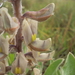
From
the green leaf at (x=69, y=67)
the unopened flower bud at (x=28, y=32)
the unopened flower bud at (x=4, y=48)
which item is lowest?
the green leaf at (x=69, y=67)

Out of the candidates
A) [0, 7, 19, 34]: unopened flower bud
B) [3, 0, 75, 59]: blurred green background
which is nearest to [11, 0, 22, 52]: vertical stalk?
[0, 7, 19, 34]: unopened flower bud

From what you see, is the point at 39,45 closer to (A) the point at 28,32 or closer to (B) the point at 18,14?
(A) the point at 28,32

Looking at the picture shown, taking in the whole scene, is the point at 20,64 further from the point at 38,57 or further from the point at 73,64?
the point at 73,64

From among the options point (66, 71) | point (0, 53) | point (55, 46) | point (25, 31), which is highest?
point (25, 31)

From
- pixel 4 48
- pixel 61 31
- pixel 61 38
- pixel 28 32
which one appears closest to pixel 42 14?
pixel 28 32

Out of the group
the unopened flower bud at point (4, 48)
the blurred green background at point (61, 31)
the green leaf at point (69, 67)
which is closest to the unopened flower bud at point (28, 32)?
the unopened flower bud at point (4, 48)

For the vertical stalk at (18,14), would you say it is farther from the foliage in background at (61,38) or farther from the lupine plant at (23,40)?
the foliage in background at (61,38)

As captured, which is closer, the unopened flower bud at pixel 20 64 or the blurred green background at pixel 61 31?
the unopened flower bud at pixel 20 64

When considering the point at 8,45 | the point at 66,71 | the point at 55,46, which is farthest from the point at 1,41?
the point at 55,46

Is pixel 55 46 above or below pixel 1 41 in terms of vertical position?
below
